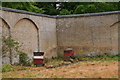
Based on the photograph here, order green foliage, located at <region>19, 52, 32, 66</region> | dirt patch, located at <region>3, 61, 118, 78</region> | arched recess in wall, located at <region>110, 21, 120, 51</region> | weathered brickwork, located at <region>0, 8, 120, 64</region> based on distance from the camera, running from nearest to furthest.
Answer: dirt patch, located at <region>3, 61, 118, 78</region>
green foliage, located at <region>19, 52, 32, 66</region>
weathered brickwork, located at <region>0, 8, 120, 64</region>
arched recess in wall, located at <region>110, 21, 120, 51</region>

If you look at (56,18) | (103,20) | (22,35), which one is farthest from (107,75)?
(56,18)

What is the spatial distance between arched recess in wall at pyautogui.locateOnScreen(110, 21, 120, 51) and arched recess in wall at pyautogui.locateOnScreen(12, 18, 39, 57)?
4.59 meters

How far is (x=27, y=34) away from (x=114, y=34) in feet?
17.2

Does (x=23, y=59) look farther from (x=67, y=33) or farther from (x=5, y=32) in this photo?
(x=67, y=33)

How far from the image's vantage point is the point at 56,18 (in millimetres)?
13914

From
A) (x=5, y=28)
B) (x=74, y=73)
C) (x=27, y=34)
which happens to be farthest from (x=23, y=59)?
→ (x=74, y=73)

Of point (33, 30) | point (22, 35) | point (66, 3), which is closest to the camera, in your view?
point (22, 35)

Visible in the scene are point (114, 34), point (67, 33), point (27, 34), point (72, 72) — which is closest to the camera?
point (72, 72)

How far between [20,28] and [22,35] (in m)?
0.40

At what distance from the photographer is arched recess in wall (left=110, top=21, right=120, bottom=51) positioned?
12.3m

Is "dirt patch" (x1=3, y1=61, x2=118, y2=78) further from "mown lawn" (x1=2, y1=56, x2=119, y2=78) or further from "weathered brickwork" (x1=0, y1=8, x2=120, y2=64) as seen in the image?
"weathered brickwork" (x1=0, y1=8, x2=120, y2=64)

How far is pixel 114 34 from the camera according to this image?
40.7 feet

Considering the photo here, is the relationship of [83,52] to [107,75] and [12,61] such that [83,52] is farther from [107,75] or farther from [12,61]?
[107,75]

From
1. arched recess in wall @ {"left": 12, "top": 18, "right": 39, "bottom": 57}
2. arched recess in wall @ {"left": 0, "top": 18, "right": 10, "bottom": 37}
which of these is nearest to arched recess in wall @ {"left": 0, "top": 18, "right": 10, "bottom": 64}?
arched recess in wall @ {"left": 0, "top": 18, "right": 10, "bottom": 37}
